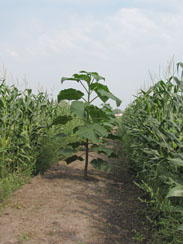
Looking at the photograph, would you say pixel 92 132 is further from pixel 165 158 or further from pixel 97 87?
pixel 165 158

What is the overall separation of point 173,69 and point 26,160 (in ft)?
8.85

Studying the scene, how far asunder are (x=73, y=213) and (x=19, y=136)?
65.2 inches

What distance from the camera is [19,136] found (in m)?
4.70

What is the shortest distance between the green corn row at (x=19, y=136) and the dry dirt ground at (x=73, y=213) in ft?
0.96

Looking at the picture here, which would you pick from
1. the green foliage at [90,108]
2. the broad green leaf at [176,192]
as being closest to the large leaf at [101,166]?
the green foliage at [90,108]

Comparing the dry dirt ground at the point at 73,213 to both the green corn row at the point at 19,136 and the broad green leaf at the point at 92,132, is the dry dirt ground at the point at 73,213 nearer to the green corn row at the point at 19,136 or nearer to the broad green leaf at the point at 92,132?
the green corn row at the point at 19,136

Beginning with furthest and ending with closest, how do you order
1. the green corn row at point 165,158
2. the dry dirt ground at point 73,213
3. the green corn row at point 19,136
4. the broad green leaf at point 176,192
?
the green corn row at point 19,136 → the dry dirt ground at point 73,213 → the green corn row at point 165,158 → the broad green leaf at point 176,192

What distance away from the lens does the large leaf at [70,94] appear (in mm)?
4852

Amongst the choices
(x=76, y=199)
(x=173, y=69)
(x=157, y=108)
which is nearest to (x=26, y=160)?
(x=76, y=199)

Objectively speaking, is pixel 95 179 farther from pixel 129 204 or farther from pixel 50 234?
pixel 50 234

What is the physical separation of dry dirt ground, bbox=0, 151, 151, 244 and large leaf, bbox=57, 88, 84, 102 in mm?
1425

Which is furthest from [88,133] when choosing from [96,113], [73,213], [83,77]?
[73,213]

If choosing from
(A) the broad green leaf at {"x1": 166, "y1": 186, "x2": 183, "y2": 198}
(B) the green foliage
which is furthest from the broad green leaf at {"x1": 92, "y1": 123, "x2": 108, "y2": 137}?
(A) the broad green leaf at {"x1": 166, "y1": 186, "x2": 183, "y2": 198}

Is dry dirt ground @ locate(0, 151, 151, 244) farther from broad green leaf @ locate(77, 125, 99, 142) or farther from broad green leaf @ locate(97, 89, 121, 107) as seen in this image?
broad green leaf @ locate(97, 89, 121, 107)
